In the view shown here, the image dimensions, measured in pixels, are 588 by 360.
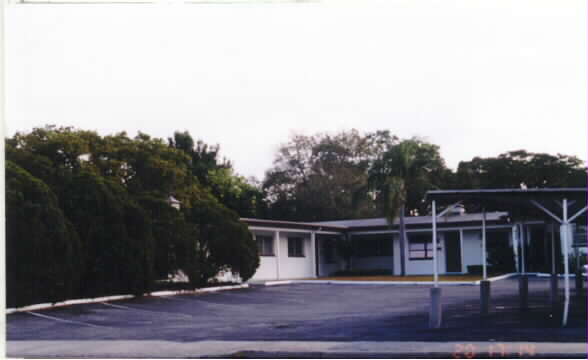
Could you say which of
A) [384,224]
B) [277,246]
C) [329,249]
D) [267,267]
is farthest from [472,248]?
[267,267]

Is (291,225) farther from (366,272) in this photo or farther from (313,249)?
(366,272)

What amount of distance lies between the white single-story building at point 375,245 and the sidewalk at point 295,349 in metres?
19.7

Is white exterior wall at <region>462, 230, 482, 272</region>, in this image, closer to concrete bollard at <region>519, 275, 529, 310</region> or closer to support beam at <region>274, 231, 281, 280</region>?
support beam at <region>274, 231, 281, 280</region>

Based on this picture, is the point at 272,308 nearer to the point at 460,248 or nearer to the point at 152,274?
the point at 152,274

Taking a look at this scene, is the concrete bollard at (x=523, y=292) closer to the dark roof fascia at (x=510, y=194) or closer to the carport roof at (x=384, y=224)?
the dark roof fascia at (x=510, y=194)

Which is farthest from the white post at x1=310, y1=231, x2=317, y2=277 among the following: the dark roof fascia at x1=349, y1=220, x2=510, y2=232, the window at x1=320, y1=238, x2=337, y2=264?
the dark roof fascia at x1=349, y1=220, x2=510, y2=232

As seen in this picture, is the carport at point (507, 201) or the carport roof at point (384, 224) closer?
the carport at point (507, 201)

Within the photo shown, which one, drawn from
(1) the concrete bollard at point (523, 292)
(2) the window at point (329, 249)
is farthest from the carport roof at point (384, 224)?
(1) the concrete bollard at point (523, 292)

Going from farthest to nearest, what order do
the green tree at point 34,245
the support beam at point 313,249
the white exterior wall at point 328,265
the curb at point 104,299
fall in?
1. the white exterior wall at point 328,265
2. the support beam at point 313,249
3. the curb at point 104,299
4. the green tree at point 34,245

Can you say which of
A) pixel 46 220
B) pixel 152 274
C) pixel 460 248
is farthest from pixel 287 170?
pixel 46 220

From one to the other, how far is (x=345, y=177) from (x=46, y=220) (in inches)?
1495

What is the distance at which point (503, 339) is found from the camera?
501 inches

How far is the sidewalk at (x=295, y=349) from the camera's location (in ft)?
37.4

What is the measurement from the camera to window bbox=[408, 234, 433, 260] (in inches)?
1490
